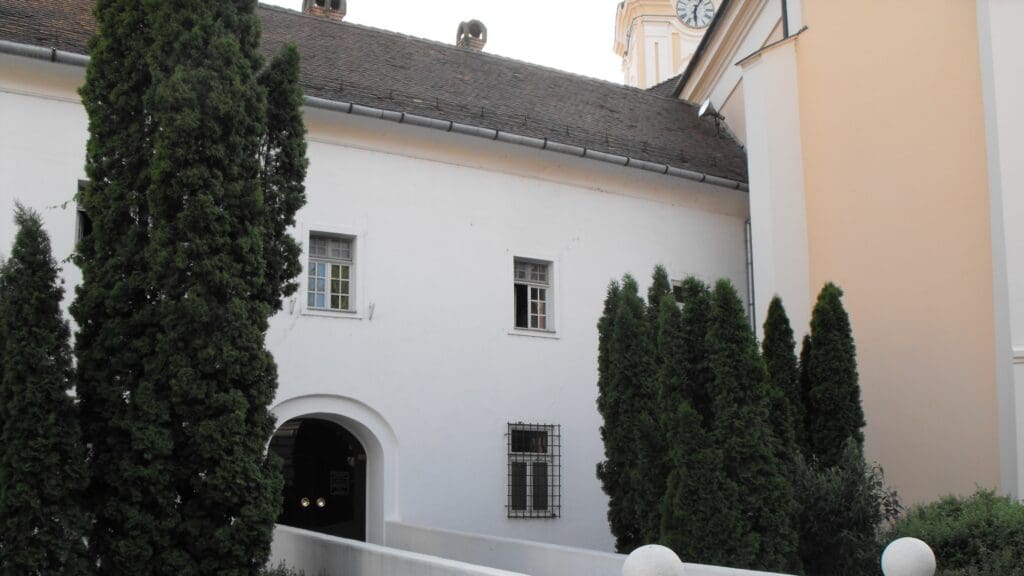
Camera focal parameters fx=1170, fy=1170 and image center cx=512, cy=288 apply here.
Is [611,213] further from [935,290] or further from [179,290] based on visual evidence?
[179,290]

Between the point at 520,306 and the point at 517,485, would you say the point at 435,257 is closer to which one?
the point at 520,306

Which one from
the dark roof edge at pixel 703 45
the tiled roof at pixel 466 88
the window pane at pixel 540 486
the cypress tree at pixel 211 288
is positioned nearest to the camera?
the cypress tree at pixel 211 288

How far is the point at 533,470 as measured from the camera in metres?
16.6

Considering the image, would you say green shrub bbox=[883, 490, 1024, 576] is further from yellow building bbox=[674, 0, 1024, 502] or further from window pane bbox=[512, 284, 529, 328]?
window pane bbox=[512, 284, 529, 328]

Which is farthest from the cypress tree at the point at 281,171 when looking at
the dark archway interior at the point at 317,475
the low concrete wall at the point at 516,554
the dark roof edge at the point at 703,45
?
the dark roof edge at the point at 703,45

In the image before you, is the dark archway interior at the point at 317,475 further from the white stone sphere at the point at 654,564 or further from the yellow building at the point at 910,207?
the white stone sphere at the point at 654,564

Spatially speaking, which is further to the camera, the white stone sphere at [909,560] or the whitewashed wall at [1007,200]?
the whitewashed wall at [1007,200]

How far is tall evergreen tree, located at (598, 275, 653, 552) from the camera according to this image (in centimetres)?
1348

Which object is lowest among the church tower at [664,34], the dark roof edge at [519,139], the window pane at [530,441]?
the window pane at [530,441]

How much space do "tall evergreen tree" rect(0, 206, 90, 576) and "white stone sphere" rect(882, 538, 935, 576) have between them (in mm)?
5867

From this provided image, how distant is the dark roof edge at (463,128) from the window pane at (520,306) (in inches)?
82.2

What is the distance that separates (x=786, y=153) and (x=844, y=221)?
1480 millimetres

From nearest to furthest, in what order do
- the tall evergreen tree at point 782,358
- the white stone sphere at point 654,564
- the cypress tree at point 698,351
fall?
the white stone sphere at point 654,564, the cypress tree at point 698,351, the tall evergreen tree at point 782,358

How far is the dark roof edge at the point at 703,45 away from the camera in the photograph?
20.7 metres
